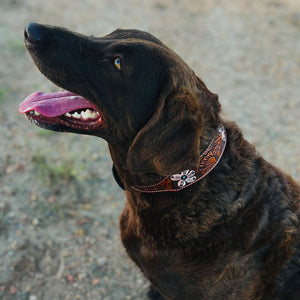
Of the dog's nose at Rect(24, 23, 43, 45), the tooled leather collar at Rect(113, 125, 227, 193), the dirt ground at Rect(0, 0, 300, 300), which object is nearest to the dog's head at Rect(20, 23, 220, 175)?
the dog's nose at Rect(24, 23, 43, 45)

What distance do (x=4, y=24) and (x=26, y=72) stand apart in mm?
1520

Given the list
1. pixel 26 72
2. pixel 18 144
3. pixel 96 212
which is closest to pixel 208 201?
pixel 96 212

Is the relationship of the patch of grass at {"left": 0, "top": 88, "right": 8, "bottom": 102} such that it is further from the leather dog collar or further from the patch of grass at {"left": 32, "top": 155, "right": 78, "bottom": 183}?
the leather dog collar

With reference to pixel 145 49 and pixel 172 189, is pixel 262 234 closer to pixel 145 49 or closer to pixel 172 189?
pixel 172 189

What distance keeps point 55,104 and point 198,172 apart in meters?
1.06

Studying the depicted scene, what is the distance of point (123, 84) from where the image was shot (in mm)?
2379

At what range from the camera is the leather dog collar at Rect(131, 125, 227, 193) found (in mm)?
2326

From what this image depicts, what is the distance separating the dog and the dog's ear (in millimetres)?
14

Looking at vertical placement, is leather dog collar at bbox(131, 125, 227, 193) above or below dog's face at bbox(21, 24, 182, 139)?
below

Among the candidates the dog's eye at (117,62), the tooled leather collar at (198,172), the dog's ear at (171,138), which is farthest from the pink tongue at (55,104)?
the tooled leather collar at (198,172)

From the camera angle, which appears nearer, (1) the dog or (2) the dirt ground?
(1) the dog

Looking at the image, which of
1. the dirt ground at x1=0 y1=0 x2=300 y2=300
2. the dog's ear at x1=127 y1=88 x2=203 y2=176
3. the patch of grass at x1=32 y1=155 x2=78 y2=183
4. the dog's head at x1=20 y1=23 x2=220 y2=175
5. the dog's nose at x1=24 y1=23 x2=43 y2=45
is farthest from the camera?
the patch of grass at x1=32 y1=155 x2=78 y2=183

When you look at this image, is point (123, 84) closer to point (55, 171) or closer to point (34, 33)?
point (34, 33)

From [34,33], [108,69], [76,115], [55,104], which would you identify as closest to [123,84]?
[108,69]
